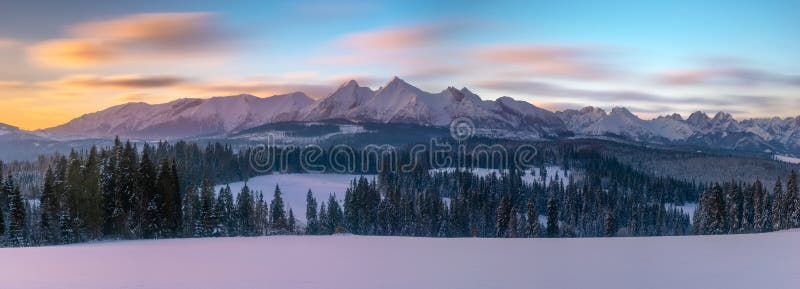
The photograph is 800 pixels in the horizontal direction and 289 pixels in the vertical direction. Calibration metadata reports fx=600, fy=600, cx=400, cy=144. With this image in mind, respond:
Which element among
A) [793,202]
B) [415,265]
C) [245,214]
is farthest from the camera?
[245,214]

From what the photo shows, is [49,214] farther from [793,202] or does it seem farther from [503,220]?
[793,202]

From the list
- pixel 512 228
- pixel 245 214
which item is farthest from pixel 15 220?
pixel 512 228

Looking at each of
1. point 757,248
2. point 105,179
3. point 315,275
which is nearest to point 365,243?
point 315,275

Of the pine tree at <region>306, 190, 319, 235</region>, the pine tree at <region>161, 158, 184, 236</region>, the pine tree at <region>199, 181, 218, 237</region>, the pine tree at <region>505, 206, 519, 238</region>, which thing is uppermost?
the pine tree at <region>161, 158, 184, 236</region>

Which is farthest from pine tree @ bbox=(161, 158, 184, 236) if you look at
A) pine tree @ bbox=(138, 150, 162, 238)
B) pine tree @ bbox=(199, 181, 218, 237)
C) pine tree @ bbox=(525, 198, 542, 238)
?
pine tree @ bbox=(525, 198, 542, 238)

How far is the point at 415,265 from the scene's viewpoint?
98.1ft

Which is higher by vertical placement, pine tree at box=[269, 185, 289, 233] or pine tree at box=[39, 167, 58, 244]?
pine tree at box=[39, 167, 58, 244]

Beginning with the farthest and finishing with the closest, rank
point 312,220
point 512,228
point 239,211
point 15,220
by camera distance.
Answer: point 312,220 < point 239,211 < point 512,228 < point 15,220

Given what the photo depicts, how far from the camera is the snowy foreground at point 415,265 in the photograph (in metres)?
24.7

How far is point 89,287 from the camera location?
2353 centimetres

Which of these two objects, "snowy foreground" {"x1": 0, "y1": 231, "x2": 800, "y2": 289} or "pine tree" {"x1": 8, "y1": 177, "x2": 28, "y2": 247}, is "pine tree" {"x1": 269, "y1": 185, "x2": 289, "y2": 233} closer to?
"pine tree" {"x1": 8, "y1": 177, "x2": 28, "y2": 247}

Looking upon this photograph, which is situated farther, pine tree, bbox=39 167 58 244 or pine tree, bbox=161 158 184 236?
pine tree, bbox=39 167 58 244

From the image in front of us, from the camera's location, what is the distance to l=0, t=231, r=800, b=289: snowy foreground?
2473 cm

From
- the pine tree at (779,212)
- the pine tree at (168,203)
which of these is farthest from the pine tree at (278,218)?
the pine tree at (779,212)
